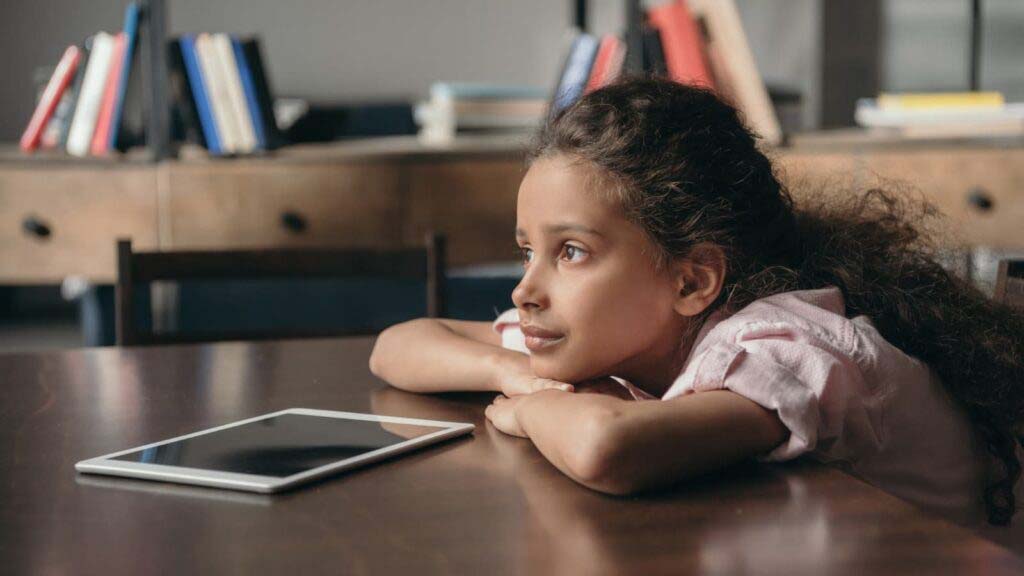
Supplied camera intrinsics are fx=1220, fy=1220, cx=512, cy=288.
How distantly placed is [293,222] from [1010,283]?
5.66 ft

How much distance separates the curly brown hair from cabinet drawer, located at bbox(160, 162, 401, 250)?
1591 mm

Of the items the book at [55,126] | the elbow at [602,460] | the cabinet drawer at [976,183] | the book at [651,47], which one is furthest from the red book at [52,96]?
the elbow at [602,460]

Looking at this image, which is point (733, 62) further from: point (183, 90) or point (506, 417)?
point (506, 417)

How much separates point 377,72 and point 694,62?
145 cm

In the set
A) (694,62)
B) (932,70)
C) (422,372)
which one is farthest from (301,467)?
(932,70)

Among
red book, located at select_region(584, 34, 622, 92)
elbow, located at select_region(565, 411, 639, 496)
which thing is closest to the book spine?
red book, located at select_region(584, 34, 622, 92)

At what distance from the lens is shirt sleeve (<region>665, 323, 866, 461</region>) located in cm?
73

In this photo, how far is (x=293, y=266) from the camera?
1.61 meters

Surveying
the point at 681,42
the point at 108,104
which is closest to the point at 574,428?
the point at 681,42

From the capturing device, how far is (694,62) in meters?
2.59

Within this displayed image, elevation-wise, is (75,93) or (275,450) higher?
(75,93)

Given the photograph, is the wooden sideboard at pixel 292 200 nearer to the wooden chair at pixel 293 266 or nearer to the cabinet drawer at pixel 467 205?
the cabinet drawer at pixel 467 205

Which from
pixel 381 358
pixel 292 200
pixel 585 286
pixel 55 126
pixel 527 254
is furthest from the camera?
pixel 55 126

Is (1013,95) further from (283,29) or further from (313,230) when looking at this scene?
(283,29)
